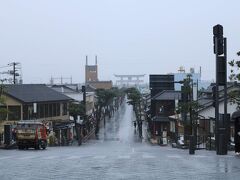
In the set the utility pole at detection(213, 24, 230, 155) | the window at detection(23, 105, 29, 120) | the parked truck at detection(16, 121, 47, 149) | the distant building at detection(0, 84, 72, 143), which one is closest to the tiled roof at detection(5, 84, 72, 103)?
the distant building at detection(0, 84, 72, 143)

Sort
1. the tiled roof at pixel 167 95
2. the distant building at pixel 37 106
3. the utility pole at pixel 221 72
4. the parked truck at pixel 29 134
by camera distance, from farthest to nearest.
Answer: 1. the tiled roof at pixel 167 95
2. the distant building at pixel 37 106
3. the parked truck at pixel 29 134
4. the utility pole at pixel 221 72

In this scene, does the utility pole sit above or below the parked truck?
above

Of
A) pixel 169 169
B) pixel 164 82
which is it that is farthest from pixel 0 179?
pixel 164 82

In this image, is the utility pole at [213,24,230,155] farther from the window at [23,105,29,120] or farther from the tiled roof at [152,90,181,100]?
the tiled roof at [152,90,181,100]

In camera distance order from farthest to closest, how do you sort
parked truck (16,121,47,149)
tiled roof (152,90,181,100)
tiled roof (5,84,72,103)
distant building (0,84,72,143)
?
tiled roof (152,90,181,100), tiled roof (5,84,72,103), distant building (0,84,72,143), parked truck (16,121,47,149)

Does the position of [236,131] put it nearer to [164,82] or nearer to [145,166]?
[145,166]

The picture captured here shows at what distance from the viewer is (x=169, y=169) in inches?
607

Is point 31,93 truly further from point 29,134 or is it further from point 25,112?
point 29,134

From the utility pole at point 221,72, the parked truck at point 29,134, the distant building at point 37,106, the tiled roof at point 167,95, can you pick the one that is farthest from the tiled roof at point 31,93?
the utility pole at point 221,72

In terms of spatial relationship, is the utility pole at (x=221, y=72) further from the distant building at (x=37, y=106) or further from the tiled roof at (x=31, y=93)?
the tiled roof at (x=31, y=93)

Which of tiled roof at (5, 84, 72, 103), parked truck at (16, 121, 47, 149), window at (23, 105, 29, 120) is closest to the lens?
parked truck at (16, 121, 47, 149)

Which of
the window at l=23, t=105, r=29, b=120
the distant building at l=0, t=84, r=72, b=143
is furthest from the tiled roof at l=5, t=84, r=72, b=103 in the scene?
the window at l=23, t=105, r=29, b=120

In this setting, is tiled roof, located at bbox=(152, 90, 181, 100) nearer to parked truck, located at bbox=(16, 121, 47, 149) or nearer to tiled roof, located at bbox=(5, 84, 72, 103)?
tiled roof, located at bbox=(5, 84, 72, 103)

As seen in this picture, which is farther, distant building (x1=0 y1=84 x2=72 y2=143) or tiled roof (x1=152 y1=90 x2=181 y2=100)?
tiled roof (x1=152 y1=90 x2=181 y2=100)
